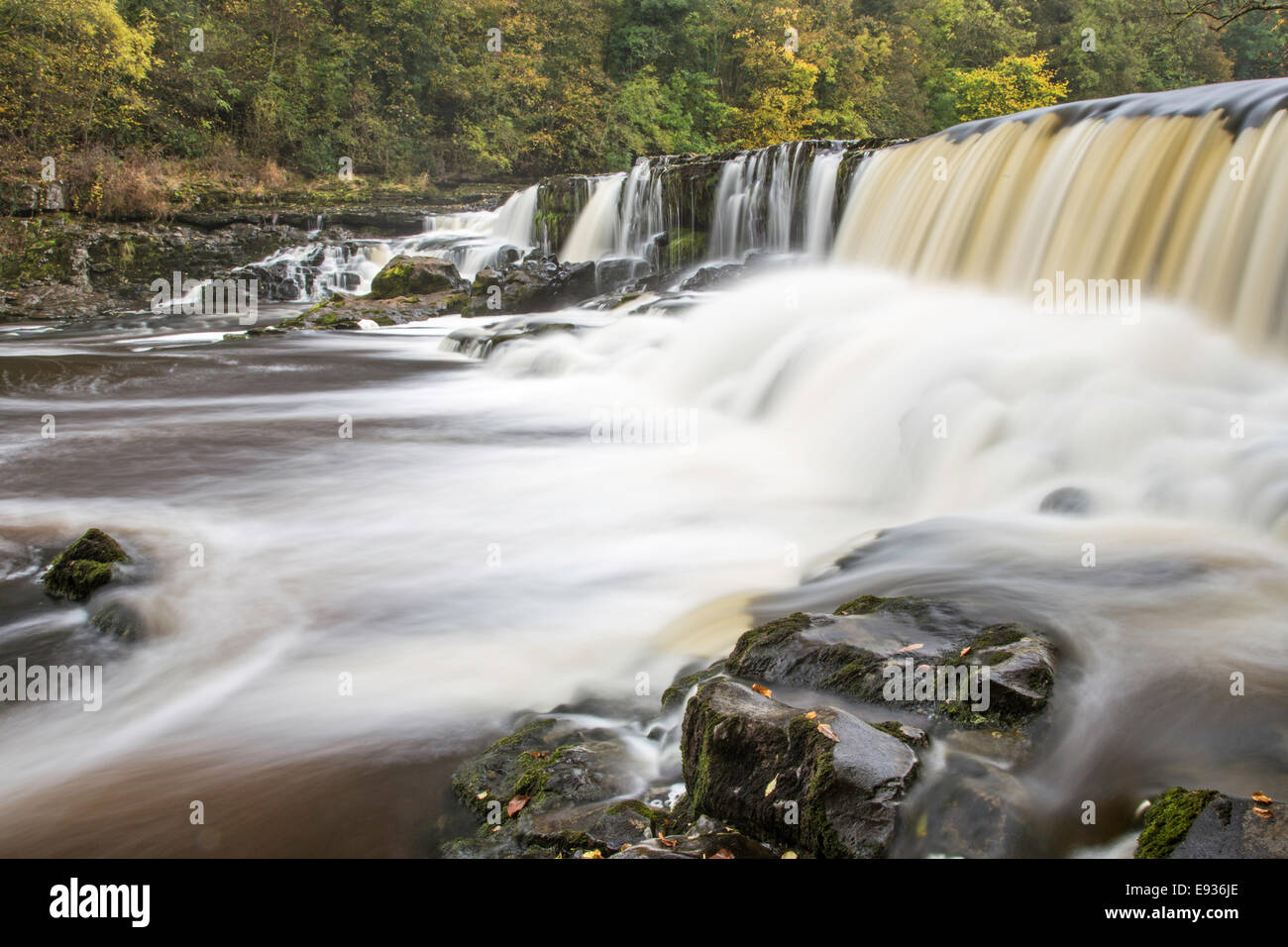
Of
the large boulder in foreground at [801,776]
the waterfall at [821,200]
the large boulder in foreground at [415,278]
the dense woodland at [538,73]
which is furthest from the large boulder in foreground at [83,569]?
the dense woodland at [538,73]

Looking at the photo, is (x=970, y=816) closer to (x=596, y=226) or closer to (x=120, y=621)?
(x=120, y=621)

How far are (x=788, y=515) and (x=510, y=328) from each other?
8512mm

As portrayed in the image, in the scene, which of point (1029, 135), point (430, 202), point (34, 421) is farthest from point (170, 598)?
point (430, 202)

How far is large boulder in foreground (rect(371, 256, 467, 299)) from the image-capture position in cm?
1794

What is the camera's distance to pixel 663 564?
5.14 m

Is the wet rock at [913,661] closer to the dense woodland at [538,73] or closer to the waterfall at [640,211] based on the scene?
the waterfall at [640,211]

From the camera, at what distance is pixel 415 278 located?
1797 centimetres

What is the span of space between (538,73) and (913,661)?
1259 inches

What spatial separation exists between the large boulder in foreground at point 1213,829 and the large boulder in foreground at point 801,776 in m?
0.62

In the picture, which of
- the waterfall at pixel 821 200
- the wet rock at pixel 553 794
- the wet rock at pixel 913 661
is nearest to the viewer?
the wet rock at pixel 553 794

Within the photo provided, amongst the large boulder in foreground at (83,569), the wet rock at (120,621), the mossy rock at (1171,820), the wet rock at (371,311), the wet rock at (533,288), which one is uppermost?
the wet rock at (533,288)

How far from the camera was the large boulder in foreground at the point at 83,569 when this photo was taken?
438 centimetres

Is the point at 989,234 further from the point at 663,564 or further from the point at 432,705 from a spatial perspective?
the point at 432,705

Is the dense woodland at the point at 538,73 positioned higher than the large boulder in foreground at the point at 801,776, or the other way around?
the dense woodland at the point at 538,73
